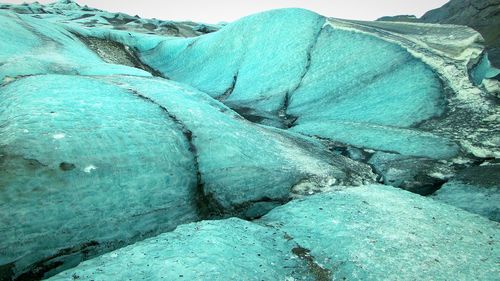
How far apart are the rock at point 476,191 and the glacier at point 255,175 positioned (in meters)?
0.02

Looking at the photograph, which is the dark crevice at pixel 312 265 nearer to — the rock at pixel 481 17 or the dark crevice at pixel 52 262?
the dark crevice at pixel 52 262

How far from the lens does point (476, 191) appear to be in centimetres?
397

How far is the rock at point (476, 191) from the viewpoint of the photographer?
3656mm

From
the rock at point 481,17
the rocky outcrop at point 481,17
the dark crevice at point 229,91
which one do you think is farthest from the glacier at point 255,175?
the rock at point 481,17

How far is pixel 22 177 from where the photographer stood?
2.82 meters

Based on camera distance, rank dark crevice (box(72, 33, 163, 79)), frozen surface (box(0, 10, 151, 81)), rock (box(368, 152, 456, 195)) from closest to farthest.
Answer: rock (box(368, 152, 456, 195)) < frozen surface (box(0, 10, 151, 81)) < dark crevice (box(72, 33, 163, 79))

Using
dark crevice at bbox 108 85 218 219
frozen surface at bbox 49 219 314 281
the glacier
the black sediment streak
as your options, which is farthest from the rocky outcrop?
frozen surface at bbox 49 219 314 281

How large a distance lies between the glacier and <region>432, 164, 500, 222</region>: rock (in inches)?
0.7

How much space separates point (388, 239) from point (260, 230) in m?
1.04

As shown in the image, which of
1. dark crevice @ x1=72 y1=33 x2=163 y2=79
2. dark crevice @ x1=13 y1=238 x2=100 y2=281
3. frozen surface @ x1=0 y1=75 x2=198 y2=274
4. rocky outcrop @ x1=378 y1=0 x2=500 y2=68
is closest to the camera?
dark crevice @ x1=13 y1=238 x2=100 y2=281

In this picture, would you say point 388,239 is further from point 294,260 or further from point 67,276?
point 67,276

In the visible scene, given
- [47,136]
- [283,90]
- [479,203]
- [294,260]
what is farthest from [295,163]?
[283,90]

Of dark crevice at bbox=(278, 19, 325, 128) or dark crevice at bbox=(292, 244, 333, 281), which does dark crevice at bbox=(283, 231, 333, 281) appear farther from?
dark crevice at bbox=(278, 19, 325, 128)

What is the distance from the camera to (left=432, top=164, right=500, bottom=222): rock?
12.0ft
